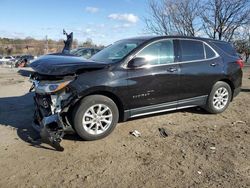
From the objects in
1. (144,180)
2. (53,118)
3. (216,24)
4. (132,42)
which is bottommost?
(144,180)

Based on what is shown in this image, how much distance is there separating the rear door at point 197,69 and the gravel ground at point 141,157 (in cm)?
57

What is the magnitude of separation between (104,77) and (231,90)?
339 cm

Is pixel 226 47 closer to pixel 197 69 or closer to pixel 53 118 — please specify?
pixel 197 69

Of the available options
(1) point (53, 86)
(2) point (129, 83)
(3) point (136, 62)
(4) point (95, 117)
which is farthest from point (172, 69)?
(1) point (53, 86)

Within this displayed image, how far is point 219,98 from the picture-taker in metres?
6.83

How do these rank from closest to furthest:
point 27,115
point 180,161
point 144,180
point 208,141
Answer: point 144,180 < point 180,161 < point 208,141 < point 27,115

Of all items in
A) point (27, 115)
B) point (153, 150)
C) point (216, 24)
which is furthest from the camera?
point (216, 24)

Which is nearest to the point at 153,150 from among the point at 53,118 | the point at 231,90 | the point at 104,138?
the point at 104,138

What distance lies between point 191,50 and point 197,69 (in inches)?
16.4

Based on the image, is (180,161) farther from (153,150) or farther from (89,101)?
(89,101)

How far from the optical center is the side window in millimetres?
5719

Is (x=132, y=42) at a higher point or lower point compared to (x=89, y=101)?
higher

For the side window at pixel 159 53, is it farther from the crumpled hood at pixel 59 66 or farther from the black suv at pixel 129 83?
the crumpled hood at pixel 59 66

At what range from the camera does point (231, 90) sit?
7.07 m
